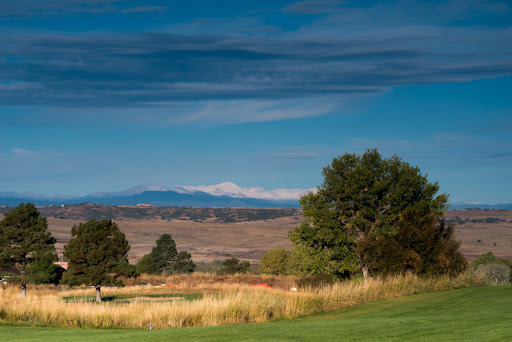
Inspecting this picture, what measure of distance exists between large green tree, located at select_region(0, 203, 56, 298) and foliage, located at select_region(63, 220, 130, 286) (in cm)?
156

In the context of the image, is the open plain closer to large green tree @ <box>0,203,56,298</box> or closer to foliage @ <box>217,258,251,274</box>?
foliage @ <box>217,258,251,274</box>

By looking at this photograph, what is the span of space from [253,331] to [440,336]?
4.27 metres

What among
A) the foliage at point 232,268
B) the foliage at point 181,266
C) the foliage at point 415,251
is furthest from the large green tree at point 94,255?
the foliage at point 181,266

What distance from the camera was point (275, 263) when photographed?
207 ft

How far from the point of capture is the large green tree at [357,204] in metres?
30.1

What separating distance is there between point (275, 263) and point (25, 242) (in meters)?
35.2

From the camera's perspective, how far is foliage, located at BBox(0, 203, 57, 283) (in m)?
31.7

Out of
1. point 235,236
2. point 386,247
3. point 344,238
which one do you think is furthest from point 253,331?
point 235,236

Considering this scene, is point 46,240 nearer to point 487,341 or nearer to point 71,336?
point 71,336

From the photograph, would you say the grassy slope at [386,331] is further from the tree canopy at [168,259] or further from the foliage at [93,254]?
the tree canopy at [168,259]

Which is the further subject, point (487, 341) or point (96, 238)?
point (96, 238)

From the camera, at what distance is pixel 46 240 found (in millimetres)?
32531

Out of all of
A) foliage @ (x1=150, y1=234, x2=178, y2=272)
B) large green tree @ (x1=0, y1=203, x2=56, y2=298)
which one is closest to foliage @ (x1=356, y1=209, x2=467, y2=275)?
large green tree @ (x1=0, y1=203, x2=56, y2=298)

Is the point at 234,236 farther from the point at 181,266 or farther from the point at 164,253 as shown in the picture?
the point at 181,266
